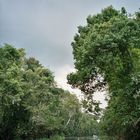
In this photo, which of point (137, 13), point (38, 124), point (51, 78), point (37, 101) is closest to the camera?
point (137, 13)

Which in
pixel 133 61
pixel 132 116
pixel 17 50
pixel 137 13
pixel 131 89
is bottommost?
pixel 132 116

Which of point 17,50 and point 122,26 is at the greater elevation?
point 17,50

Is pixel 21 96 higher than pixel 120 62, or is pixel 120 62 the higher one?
pixel 21 96

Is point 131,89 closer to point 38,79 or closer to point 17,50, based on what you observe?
point 17,50

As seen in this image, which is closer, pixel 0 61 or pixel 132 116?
pixel 132 116

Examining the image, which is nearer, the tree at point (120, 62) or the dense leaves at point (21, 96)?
the tree at point (120, 62)

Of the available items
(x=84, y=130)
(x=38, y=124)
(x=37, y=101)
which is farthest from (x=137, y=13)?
(x=84, y=130)

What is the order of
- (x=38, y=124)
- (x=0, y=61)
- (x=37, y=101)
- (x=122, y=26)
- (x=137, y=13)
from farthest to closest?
(x=38, y=124)
(x=37, y=101)
(x=0, y=61)
(x=137, y=13)
(x=122, y=26)

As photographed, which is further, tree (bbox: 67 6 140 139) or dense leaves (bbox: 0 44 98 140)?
dense leaves (bbox: 0 44 98 140)

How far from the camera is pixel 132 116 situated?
74.6 ft

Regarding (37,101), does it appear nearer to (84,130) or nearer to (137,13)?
(137,13)

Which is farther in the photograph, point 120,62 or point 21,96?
point 21,96

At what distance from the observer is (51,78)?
58844 millimetres

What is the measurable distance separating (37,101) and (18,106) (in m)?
5.57
